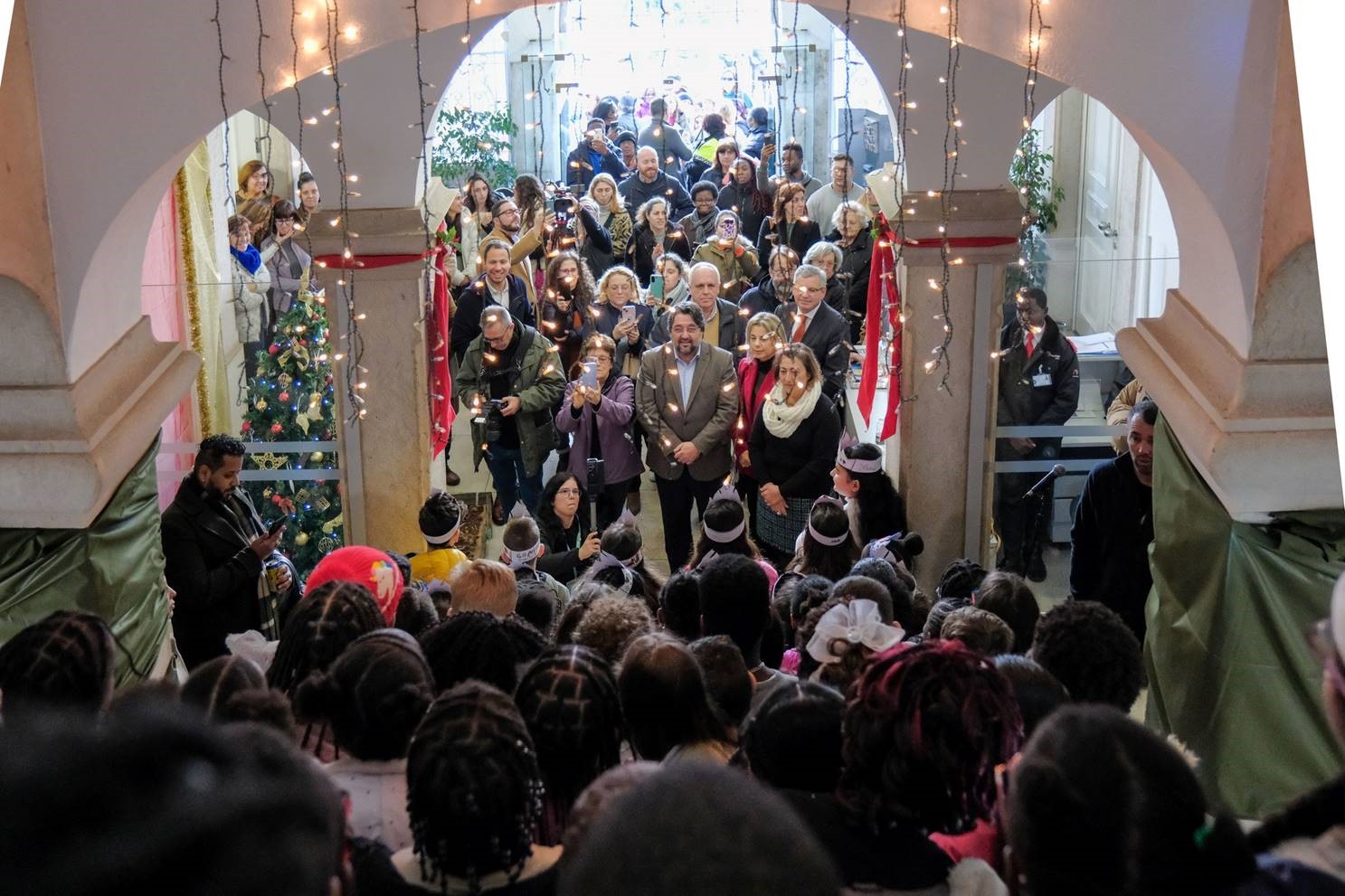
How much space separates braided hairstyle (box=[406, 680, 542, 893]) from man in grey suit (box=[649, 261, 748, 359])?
508cm

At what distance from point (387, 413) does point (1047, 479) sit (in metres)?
2.79

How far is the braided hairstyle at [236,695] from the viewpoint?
2.52m

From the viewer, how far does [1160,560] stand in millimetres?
4648

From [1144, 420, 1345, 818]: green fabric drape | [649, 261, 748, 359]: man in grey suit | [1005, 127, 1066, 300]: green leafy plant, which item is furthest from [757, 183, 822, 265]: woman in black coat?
[1144, 420, 1345, 818]: green fabric drape

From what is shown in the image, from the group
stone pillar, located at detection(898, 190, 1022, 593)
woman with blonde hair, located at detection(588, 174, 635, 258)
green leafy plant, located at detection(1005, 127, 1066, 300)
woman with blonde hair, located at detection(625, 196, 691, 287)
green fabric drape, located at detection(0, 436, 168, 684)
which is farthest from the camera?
green leafy plant, located at detection(1005, 127, 1066, 300)

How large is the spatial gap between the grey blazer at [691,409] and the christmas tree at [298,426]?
Answer: 1376mm

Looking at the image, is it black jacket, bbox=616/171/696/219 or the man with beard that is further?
black jacket, bbox=616/171/696/219

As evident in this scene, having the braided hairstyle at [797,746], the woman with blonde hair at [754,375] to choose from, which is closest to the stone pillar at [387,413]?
the woman with blonde hair at [754,375]

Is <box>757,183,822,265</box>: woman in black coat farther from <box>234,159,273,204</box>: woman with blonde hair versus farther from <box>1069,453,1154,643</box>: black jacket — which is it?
<box>1069,453,1154,643</box>: black jacket

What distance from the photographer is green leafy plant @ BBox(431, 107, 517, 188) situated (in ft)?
42.9

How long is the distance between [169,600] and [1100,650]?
301cm

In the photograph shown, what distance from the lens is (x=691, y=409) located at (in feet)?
21.8

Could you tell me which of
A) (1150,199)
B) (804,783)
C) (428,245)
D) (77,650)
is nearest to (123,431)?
(77,650)

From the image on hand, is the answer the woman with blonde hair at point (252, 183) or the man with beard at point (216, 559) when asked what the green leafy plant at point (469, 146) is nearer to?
the woman with blonde hair at point (252, 183)
